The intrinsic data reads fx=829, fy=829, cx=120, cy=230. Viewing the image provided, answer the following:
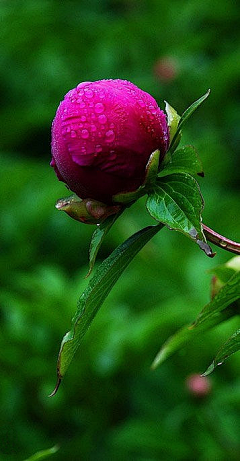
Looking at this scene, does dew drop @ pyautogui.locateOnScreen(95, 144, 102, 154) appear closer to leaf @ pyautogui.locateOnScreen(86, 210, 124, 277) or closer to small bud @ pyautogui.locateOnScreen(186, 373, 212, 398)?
leaf @ pyautogui.locateOnScreen(86, 210, 124, 277)

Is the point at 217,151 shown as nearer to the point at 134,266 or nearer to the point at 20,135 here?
the point at 134,266

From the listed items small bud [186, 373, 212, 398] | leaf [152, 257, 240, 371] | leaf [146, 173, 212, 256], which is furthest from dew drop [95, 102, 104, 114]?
small bud [186, 373, 212, 398]

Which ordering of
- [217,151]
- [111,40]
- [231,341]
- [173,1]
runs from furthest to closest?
[173,1] → [111,40] → [217,151] → [231,341]

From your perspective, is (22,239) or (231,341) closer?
(231,341)

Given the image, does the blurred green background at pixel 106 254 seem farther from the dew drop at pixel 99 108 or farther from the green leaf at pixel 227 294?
the dew drop at pixel 99 108

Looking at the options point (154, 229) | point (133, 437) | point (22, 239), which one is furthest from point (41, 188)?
point (154, 229)

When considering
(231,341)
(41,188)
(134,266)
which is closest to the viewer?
(231,341)

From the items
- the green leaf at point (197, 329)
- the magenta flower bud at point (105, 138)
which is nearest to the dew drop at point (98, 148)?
the magenta flower bud at point (105, 138)
